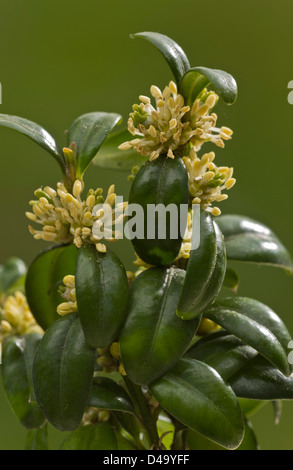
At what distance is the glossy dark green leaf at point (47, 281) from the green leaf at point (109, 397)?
118 millimetres

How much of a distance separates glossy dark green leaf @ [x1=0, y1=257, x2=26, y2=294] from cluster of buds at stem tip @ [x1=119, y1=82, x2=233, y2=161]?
0.44 m

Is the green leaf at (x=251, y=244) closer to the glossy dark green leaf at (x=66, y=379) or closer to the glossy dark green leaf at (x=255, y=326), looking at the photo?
the glossy dark green leaf at (x=255, y=326)

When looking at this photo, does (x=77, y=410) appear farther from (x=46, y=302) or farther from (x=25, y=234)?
(x=25, y=234)

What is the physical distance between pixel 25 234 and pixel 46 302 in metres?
1.39

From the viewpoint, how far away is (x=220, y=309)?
620 millimetres

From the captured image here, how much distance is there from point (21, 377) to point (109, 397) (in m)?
0.16

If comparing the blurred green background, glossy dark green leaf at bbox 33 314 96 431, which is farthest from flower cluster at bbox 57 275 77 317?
the blurred green background

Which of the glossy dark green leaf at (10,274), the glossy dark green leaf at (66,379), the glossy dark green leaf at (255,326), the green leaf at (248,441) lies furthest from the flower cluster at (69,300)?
the glossy dark green leaf at (10,274)

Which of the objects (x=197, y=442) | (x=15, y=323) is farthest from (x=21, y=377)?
(x=197, y=442)

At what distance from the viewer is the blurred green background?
7.29ft

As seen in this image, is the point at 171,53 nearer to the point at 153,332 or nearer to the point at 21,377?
the point at 153,332

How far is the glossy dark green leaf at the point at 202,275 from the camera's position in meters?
0.53

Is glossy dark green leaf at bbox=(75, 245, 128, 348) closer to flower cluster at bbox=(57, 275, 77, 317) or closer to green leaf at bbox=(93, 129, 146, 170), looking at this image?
flower cluster at bbox=(57, 275, 77, 317)

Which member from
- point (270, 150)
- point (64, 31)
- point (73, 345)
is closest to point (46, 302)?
point (73, 345)
